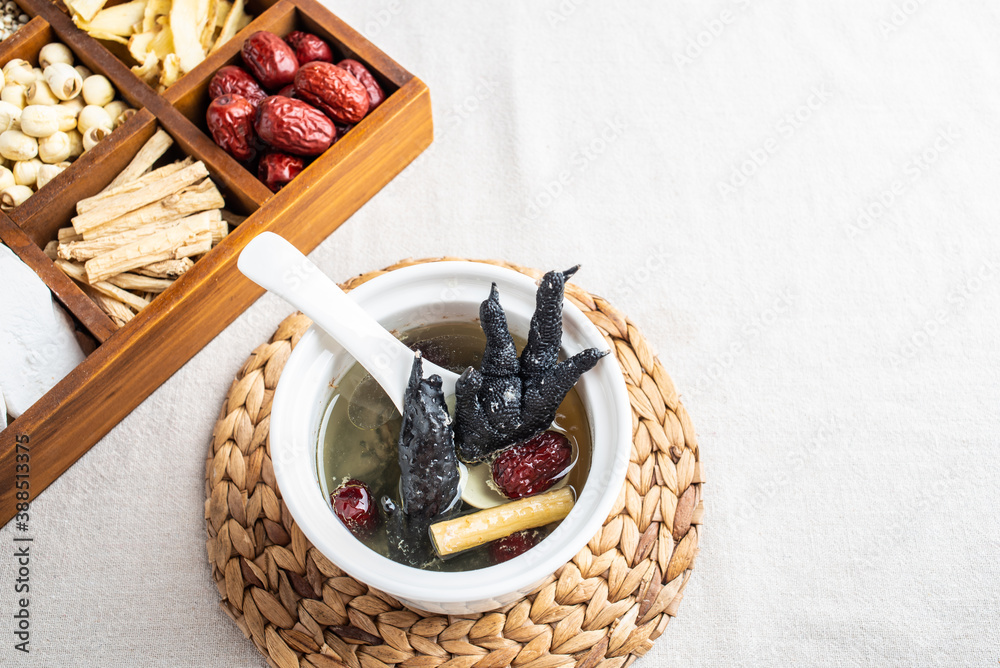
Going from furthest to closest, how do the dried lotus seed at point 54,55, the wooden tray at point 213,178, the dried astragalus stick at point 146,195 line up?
the dried lotus seed at point 54,55 < the dried astragalus stick at point 146,195 < the wooden tray at point 213,178

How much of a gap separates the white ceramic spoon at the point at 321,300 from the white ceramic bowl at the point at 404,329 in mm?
34

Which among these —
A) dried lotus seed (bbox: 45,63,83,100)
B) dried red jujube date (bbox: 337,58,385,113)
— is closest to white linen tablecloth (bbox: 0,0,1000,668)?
dried red jujube date (bbox: 337,58,385,113)

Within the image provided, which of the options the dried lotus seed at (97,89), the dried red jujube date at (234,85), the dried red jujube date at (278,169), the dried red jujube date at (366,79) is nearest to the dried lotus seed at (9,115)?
the dried lotus seed at (97,89)

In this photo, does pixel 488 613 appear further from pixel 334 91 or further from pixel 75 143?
pixel 75 143

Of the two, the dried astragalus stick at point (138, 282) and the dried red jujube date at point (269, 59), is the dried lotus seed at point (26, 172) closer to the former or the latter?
the dried astragalus stick at point (138, 282)

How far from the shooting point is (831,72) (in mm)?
1511

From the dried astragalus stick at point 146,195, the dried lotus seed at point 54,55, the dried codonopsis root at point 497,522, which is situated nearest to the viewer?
the dried codonopsis root at point 497,522

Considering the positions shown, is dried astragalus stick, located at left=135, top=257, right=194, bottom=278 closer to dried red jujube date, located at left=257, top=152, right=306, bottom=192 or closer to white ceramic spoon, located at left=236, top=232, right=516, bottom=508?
dried red jujube date, located at left=257, top=152, right=306, bottom=192

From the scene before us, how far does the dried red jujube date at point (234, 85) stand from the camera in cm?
128

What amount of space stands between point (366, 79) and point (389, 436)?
64cm

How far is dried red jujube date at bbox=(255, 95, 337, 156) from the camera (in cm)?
122

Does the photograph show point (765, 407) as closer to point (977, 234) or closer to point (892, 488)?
point (892, 488)

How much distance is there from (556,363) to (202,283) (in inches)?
23.1

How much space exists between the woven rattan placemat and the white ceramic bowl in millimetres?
104
